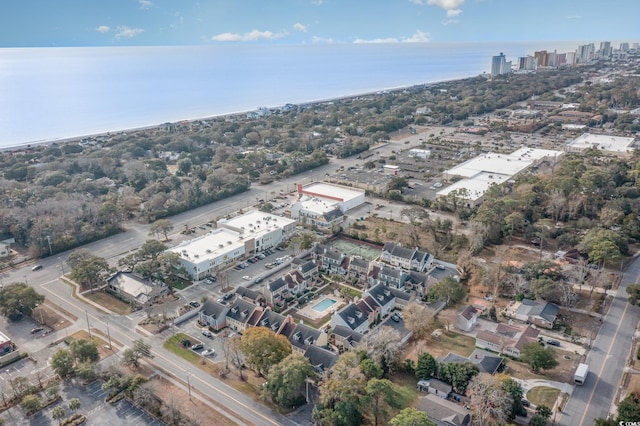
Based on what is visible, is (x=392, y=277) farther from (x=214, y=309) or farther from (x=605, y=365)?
(x=605, y=365)

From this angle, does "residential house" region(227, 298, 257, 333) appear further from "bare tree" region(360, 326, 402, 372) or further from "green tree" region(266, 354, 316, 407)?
"bare tree" region(360, 326, 402, 372)

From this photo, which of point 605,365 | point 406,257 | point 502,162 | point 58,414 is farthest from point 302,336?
point 502,162

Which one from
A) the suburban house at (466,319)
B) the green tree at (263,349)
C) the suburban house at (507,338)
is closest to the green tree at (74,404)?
the green tree at (263,349)

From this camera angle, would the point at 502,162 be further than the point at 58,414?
Yes

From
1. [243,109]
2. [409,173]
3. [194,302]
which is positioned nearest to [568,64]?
[243,109]

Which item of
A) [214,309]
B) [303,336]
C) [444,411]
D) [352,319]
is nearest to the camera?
[444,411]

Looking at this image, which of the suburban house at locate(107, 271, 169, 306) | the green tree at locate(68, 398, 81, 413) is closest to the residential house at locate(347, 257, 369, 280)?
the suburban house at locate(107, 271, 169, 306)

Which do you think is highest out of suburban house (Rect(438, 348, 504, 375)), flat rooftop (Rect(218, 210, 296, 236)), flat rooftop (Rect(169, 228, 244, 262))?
flat rooftop (Rect(218, 210, 296, 236))
